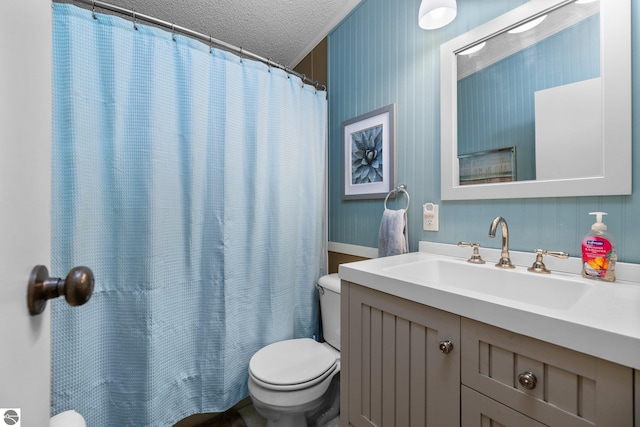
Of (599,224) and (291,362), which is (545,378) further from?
(291,362)

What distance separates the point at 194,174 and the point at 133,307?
1.99ft

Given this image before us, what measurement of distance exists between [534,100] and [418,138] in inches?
17.8

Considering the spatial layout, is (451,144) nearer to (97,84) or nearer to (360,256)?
(360,256)

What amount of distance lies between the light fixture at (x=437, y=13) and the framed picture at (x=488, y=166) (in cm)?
56

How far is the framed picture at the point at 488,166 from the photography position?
3.39 feet

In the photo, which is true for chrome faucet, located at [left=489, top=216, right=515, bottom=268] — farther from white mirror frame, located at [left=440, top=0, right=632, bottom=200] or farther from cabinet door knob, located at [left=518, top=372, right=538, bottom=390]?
cabinet door knob, located at [left=518, top=372, right=538, bottom=390]

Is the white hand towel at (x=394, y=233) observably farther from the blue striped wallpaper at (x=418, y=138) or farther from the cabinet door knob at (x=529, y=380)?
the cabinet door knob at (x=529, y=380)

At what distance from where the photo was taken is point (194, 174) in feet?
4.06

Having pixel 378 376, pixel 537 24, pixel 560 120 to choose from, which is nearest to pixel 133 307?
pixel 378 376

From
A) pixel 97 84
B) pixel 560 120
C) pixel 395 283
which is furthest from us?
pixel 97 84

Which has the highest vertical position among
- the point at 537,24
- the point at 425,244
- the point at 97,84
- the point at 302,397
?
the point at 537,24

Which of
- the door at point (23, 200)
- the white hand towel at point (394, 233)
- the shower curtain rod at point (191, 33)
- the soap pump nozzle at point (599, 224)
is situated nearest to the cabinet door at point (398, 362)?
the white hand towel at point (394, 233)

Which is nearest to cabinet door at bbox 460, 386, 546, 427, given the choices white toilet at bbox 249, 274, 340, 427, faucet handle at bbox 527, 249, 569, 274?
faucet handle at bbox 527, 249, 569, 274

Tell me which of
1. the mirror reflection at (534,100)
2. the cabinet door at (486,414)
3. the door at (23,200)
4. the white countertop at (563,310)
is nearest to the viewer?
the door at (23,200)
